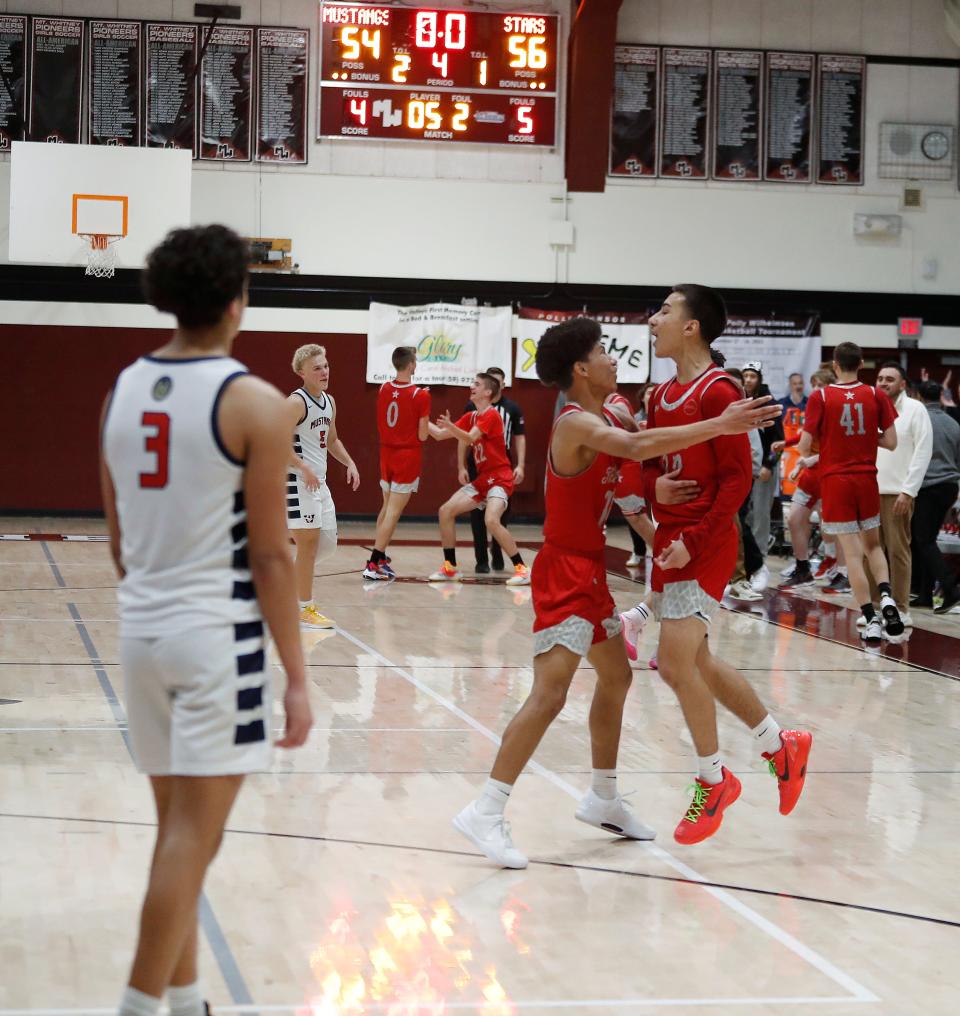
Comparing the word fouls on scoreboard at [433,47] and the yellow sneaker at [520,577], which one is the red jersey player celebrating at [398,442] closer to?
the yellow sneaker at [520,577]

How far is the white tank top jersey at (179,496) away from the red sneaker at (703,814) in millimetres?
2297

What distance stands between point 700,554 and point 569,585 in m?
0.48

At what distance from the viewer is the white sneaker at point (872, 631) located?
8.98 m

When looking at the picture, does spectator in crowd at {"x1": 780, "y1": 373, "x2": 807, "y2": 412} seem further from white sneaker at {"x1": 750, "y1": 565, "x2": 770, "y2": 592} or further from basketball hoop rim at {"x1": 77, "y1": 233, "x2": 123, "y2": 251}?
basketball hoop rim at {"x1": 77, "y1": 233, "x2": 123, "y2": 251}

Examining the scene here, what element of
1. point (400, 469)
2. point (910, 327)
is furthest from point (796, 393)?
point (400, 469)

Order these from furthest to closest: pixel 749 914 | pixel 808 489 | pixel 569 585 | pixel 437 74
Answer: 1. pixel 437 74
2. pixel 808 489
3. pixel 569 585
4. pixel 749 914

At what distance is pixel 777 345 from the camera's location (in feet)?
56.9

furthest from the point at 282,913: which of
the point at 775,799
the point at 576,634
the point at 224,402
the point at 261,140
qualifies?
the point at 261,140

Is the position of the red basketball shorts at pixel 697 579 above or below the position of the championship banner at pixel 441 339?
below

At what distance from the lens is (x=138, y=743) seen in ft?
8.57

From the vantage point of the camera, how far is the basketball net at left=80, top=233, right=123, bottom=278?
566 inches

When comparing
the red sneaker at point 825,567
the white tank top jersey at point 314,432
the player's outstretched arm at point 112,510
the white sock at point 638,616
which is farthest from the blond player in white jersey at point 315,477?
the player's outstretched arm at point 112,510

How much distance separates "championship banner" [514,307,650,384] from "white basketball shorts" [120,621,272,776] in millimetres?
14625

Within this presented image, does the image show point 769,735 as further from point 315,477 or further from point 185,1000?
point 315,477
